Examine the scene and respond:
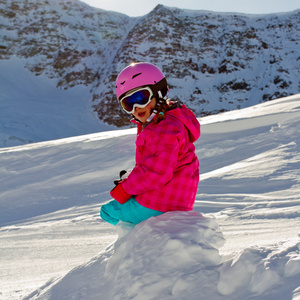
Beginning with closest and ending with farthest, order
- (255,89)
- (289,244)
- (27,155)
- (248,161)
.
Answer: (289,244)
(248,161)
(27,155)
(255,89)

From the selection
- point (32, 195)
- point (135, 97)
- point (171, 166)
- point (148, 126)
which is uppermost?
point (135, 97)

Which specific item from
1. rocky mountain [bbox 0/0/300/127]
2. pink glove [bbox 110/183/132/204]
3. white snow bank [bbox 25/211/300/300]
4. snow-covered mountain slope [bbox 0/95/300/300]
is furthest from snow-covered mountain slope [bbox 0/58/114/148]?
white snow bank [bbox 25/211/300/300]

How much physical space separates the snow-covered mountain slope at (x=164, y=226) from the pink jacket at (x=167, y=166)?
0.18 metres

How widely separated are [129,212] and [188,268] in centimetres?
65

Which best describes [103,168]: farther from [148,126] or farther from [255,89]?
[255,89]

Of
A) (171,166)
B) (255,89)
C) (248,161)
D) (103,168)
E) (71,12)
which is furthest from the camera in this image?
(71,12)

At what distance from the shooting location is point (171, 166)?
177 centimetres

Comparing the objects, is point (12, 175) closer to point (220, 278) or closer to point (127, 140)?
point (127, 140)

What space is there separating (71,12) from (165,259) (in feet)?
131

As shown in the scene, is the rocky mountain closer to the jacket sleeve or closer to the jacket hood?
the jacket hood

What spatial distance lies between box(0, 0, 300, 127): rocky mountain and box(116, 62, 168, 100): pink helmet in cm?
2486

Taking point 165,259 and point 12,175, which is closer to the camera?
point 165,259

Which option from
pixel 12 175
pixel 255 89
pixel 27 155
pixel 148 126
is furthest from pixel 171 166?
pixel 255 89

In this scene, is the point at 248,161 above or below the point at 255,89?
below
